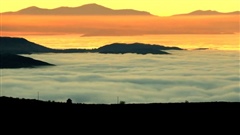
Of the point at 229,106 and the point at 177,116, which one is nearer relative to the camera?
the point at 177,116

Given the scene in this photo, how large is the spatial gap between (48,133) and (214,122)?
18.9 meters

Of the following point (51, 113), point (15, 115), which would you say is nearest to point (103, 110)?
point (51, 113)

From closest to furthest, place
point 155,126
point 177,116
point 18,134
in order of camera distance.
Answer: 1. point 18,134
2. point 155,126
3. point 177,116

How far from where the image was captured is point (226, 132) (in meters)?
58.1

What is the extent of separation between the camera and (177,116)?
64938mm

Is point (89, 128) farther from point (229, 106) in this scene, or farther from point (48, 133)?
point (229, 106)

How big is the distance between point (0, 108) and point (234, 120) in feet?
91.1

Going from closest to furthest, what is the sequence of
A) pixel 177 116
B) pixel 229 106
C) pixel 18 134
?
pixel 18 134 < pixel 177 116 < pixel 229 106

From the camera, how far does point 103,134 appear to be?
57.1m

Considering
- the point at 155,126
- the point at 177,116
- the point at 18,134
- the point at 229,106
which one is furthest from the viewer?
the point at 229,106

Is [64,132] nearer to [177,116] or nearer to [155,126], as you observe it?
[155,126]

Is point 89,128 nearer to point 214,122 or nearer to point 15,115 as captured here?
point 15,115

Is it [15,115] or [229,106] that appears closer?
[15,115]

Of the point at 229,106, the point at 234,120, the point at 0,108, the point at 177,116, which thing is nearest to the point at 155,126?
the point at 177,116
